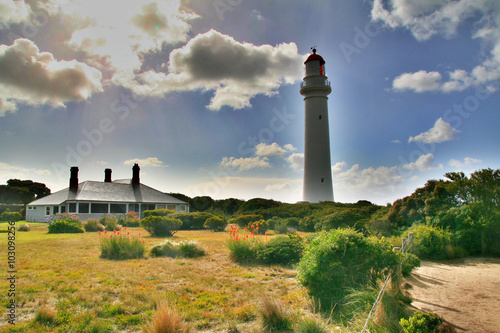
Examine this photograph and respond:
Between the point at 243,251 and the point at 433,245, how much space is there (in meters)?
6.43

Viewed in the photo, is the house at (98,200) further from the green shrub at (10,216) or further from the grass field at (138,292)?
the grass field at (138,292)

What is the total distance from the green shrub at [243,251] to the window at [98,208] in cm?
2412

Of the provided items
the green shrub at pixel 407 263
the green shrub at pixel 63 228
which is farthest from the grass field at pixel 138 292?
the green shrub at pixel 63 228

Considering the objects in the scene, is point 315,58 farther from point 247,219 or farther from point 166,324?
point 166,324

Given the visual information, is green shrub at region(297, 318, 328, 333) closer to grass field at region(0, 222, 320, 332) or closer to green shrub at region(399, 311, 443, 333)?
grass field at region(0, 222, 320, 332)

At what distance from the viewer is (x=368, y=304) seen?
15.6ft

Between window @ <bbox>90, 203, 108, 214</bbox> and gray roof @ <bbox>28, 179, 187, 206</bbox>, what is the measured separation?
96 cm

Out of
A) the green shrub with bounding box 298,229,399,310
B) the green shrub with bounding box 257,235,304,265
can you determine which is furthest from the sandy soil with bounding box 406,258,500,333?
the green shrub with bounding box 257,235,304,265

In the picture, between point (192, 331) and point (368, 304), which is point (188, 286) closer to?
point (192, 331)

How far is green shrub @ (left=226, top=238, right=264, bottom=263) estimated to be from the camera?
1012 cm

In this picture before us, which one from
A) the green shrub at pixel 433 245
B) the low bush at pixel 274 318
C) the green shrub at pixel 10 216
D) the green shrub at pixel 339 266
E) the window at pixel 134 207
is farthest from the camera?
the window at pixel 134 207

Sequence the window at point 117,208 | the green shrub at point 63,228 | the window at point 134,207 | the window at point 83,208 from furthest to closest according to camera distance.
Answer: the window at point 134,207
the window at point 117,208
the window at point 83,208
the green shrub at point 63,228

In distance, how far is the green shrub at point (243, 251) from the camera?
1012 centimetres

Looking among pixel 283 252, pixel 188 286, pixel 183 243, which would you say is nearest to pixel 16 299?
pixel 188 286
